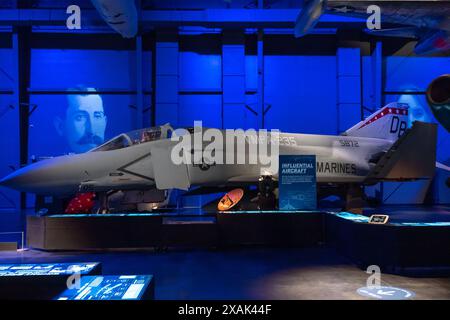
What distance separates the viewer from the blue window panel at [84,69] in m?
14.7

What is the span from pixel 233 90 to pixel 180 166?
21.7ft

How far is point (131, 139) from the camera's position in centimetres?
866

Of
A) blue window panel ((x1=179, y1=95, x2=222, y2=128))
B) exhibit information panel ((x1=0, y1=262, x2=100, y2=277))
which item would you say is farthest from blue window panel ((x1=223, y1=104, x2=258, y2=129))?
exhibit information panel ((x1=0, y1=262, x2=100, y2=277))

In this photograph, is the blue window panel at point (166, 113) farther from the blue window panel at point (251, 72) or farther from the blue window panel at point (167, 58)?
the blue window panel at point (251, 72)

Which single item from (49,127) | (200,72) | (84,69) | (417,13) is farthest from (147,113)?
(417,13)

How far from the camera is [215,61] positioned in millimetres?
15016

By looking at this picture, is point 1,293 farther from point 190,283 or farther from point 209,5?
point 209,5

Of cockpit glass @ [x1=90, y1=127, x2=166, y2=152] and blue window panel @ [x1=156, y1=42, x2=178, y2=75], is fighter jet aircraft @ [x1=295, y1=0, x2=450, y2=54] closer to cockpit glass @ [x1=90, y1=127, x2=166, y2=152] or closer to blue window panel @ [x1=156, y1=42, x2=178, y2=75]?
cockpit glass @ [x1=90, y1=127, x2=166, y2=152]

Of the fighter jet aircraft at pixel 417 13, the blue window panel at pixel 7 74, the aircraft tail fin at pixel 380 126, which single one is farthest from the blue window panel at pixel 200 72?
the blue window panel at pixel 7 74

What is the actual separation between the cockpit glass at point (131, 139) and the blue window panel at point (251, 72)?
681 centimetres

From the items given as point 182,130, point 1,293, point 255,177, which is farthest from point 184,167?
point 1,293

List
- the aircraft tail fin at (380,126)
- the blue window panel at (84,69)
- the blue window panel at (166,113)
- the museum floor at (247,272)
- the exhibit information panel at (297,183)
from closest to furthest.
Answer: the museum floor at (247,272), the exhibit information panel at (297,183), the aircraft tail fin at (380,126), the blue window panel at (166,113), the blue window panel at (84,69)

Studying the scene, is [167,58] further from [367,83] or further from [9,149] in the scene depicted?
[367,83]
